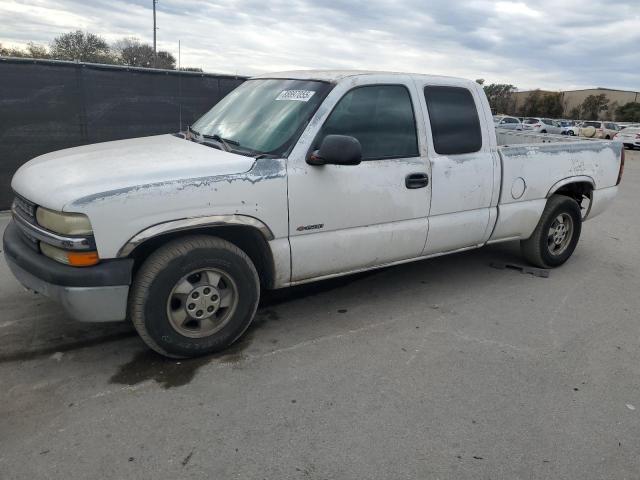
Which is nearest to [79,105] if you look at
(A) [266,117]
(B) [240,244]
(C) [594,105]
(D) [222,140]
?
(D) [222,140]

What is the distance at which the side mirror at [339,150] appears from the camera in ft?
10.9

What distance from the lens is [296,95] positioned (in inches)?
150

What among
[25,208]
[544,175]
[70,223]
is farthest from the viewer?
[544,175]

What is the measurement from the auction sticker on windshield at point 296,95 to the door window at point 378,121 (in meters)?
0.24

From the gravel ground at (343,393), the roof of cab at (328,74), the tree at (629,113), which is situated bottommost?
the gravel ground at (343,393)

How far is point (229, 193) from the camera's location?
3203 mm

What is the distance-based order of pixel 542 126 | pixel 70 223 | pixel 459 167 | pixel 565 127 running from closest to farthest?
pixel 70 223, pixel 459 167, pixel 542 126, pixel 565 127

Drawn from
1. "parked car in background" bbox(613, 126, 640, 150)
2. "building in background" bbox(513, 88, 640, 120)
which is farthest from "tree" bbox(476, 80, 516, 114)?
"parked car in background" bbox(613, 126, 640, 150)

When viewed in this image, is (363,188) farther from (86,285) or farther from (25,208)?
(25,208)

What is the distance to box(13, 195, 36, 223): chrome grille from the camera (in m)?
3.14

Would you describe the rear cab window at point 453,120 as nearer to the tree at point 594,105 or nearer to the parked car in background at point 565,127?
the parked car in background at point 565,127

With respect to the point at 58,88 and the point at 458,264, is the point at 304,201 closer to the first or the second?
the point at 458,264

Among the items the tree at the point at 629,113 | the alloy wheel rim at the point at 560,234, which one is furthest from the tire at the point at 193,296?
A: the tree at the point at 629,113

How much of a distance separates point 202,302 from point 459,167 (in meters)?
2.39
